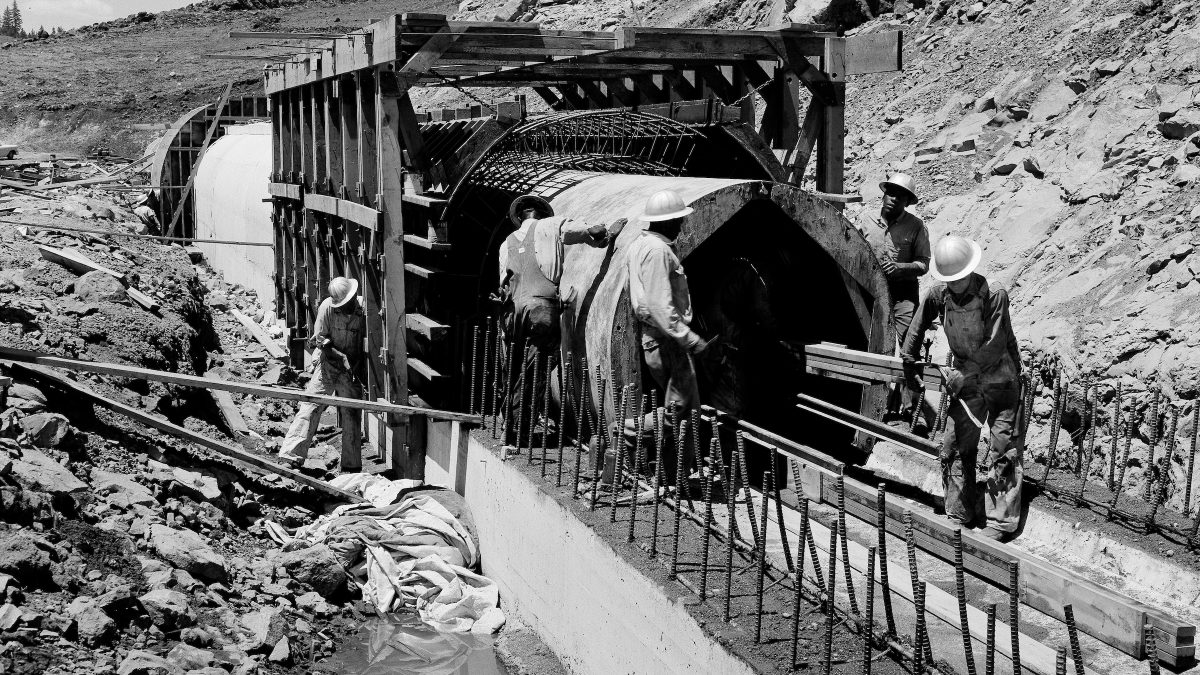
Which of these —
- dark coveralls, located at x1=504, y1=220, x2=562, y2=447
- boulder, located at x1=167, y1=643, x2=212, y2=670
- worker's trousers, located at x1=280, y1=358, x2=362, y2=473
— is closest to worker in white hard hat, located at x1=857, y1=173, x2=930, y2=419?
dark coveralls, located at x1=504, y1=220, x2=562, y2=447

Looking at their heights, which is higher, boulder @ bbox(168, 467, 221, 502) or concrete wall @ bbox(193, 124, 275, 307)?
concrete wall @ bbox(193, 124, 275, 307)

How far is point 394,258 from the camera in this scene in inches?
418

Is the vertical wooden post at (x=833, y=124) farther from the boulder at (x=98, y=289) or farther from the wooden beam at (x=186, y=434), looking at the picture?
the boulder at (x=98, y=289)

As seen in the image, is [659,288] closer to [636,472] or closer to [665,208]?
[665,208]

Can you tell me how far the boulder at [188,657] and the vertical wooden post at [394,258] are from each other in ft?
13.3

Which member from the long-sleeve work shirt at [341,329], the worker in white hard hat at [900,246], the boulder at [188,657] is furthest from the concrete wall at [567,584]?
the worker in white hard hat at [900,246]

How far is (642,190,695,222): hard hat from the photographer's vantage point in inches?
314

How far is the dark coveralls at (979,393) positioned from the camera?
7535 millimetres

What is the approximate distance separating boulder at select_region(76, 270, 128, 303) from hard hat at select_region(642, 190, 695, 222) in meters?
6.86

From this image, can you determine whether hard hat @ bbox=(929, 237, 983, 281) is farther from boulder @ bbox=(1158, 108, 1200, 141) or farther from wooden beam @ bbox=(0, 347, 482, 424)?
boulder @ bbox=(1158, 108, 1200, 141)

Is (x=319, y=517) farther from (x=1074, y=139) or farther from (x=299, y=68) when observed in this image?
(x=1074, y=139)

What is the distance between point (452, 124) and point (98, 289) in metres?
3.89

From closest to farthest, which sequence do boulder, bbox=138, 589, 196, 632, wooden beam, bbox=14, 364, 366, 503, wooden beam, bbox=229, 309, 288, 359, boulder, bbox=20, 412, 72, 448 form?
1. boulder, bbox=138, 589, 196, 632
2. boulder, bbox=20, 412, 72, 448
3. wooden beam, bbox=14, 364, 366, 503
4. wooden beam, bbox=229, 309, 288, 359

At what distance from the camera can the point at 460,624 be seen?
8719 mm
